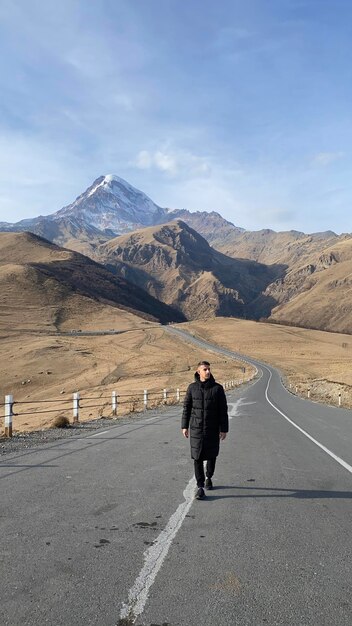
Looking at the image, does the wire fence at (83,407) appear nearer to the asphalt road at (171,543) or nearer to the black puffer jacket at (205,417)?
the asphalt road at (171,543)

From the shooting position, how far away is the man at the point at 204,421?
768 centimetres

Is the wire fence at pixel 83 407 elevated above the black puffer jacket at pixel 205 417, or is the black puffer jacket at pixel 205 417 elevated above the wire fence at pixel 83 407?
the black puffer jacket at pixel 205 417

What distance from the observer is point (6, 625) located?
3.71 m

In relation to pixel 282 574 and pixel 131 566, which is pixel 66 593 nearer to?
pixel 131 566

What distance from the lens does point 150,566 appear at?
4777 millimetres

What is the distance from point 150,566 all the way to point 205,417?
10.4 ft

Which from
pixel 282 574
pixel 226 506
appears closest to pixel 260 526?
pixel 226 506

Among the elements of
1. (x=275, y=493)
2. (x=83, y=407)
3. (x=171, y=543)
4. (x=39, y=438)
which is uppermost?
(x=171, y=543)

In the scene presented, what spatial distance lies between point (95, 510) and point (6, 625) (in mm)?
2919

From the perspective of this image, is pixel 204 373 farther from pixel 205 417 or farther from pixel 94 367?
pixel 94 367

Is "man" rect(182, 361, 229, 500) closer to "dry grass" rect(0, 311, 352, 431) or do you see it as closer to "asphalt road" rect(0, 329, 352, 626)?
"asphalt road" rect(0, 329, 352, 626)

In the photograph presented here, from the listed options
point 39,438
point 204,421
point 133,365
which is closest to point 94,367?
point 133,365

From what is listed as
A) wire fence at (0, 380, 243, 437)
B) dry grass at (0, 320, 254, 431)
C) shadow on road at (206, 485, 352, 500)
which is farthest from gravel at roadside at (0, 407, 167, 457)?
dry grass at (0, 320, 254, 431)

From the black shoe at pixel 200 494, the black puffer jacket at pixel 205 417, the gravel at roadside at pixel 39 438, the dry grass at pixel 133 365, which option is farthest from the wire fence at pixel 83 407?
the black shoe at pixel 200 494
